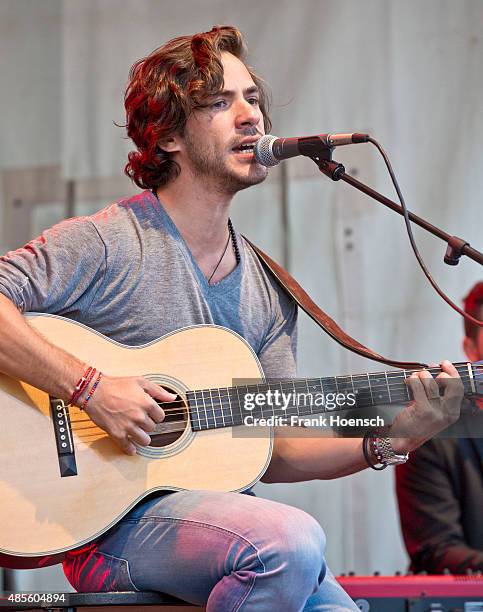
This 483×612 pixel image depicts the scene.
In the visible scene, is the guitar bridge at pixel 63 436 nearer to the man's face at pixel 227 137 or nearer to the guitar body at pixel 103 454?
the guitar body at pixel 103 454

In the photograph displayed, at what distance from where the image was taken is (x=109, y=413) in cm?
220

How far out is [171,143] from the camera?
2.70 metres

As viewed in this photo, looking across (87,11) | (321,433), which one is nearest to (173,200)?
(321,433)

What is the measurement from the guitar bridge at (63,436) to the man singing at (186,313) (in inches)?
1.7

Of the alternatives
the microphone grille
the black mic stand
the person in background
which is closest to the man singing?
the microphone grille

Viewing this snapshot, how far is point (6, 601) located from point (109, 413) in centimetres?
47

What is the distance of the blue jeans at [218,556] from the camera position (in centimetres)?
195

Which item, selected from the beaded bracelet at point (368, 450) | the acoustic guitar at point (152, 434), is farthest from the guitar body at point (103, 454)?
the beaded bracelet at point (368, 450)

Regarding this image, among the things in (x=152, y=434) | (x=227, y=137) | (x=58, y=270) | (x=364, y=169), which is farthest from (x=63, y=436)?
(x=364, y=169)

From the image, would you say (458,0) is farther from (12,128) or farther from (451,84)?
(12,128)

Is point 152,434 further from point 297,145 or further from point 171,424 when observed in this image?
point 297,145

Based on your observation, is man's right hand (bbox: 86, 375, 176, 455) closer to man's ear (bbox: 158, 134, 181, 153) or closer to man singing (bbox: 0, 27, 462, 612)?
man singing (bbox: 0, 27, 462, 612)

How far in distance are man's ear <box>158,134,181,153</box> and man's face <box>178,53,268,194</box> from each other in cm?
2

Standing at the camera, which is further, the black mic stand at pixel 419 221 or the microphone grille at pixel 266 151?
the microphone grille at pixel 266 151
